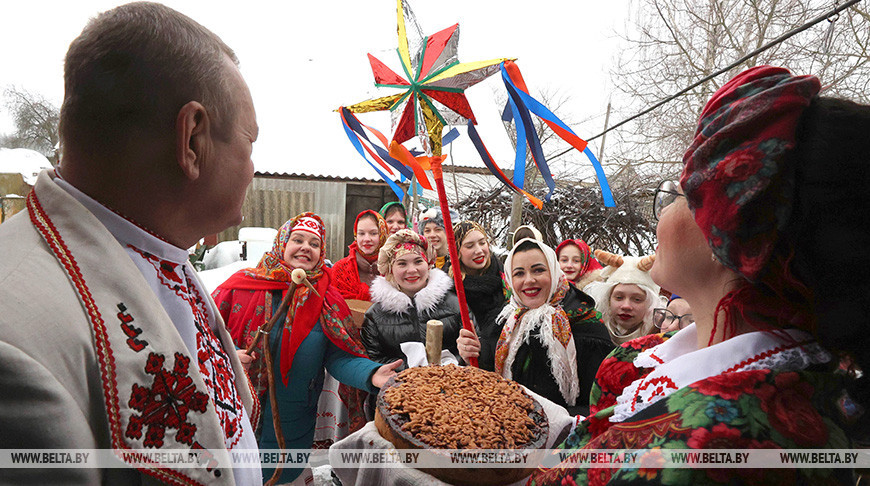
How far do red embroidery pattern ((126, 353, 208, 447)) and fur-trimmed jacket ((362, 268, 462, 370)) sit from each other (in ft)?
7.56

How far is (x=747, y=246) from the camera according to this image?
0.85 meters

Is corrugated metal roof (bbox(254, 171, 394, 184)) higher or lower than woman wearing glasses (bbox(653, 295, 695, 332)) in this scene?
higher

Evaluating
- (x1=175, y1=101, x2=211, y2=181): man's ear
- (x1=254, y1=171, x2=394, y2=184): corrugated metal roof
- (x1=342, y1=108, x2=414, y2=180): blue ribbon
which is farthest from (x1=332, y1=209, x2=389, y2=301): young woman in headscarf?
(x1=254, y1=171, x2=394, y2=184): corrugated metal roof

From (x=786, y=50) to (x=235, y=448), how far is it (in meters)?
8.53

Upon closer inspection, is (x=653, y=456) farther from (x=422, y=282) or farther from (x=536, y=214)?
(x=536, y=214)

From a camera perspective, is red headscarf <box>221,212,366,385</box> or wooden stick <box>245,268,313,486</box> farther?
red headscarf <box>221,212,366,385</box>

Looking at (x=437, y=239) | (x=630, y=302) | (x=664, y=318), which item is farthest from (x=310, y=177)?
(x=664, y=318)

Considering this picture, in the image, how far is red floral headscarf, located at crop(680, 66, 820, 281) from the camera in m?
0.81

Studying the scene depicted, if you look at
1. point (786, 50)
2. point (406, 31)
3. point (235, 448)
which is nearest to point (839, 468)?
point (235, 448)

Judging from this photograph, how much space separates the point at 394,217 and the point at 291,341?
2750 millimetres

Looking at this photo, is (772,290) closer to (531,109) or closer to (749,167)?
(749,167)

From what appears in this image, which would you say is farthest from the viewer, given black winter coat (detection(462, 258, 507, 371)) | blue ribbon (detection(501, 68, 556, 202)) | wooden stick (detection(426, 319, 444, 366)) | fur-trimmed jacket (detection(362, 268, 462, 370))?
black winter coat (detection(462, 258, 507, 371))

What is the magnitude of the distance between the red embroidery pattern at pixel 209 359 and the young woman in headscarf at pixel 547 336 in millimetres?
1678

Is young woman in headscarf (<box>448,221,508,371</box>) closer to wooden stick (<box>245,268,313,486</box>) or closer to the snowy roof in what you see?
wooden stick (<box>245,268,313,486</box>)
